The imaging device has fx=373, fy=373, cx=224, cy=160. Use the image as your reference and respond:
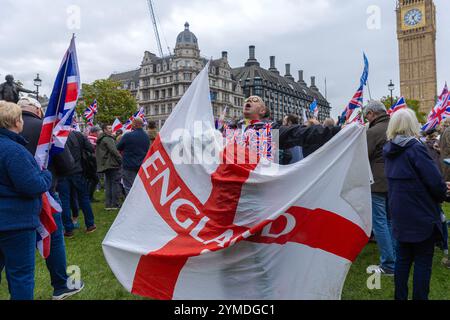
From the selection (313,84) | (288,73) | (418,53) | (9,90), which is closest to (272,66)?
(288,73)

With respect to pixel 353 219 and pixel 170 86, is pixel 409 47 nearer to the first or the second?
pixel 170 86

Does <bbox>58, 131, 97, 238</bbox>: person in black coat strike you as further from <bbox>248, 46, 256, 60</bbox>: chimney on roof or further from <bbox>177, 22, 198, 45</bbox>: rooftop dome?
<bbox>248, 46, 256, 60</bbox>: chimney on roof

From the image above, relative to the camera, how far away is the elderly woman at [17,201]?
2912 mm

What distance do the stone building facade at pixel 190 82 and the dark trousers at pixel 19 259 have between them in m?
68.5

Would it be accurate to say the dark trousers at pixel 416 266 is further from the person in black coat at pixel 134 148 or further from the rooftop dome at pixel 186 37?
the rooftop dome at pixel 186 37

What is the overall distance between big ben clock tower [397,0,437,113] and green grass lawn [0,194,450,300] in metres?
98.8

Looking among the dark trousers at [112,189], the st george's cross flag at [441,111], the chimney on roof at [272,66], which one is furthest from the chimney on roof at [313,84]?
the dark trousers at [112,189]

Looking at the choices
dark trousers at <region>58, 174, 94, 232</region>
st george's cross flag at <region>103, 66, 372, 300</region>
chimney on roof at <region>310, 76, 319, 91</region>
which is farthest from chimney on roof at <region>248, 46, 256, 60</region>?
st george's cross flag at <region>103, 66, 372, 300</region>

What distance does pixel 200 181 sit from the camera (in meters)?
3.60

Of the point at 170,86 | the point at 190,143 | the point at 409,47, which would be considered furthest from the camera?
the point at 409,47

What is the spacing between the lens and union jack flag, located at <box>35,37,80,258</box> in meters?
3.43

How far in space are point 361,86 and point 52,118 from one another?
14.7 feet
